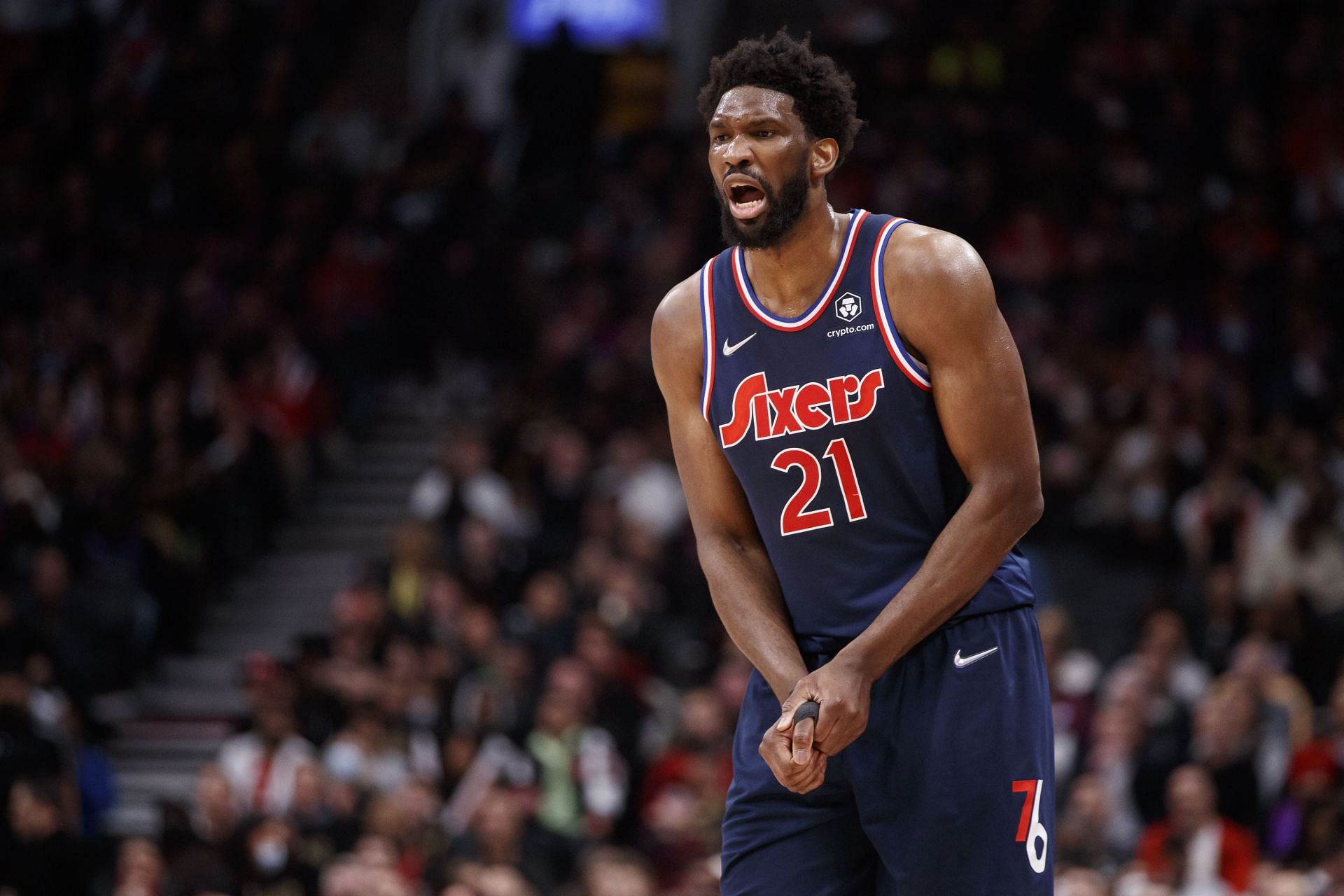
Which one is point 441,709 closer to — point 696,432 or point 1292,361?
point 1292,361

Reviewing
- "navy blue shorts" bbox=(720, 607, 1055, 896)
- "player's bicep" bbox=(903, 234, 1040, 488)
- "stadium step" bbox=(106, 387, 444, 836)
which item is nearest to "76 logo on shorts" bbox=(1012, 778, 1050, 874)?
"navy blue shorts" bbox=(720, 607, 1055, 896)

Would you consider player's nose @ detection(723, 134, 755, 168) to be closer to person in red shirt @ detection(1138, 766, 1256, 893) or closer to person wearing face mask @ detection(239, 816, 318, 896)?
person in red shirt @ detection(1138, 766, 1256, 893)

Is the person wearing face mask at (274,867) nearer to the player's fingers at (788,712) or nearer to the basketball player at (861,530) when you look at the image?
the basketball player at (861,530)

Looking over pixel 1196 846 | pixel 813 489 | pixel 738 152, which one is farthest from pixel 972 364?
pixel 1196 846

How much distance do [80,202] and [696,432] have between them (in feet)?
45.4

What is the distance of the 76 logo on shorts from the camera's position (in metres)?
3.48

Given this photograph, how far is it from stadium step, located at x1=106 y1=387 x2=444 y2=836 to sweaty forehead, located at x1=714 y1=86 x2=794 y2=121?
9.43 metres

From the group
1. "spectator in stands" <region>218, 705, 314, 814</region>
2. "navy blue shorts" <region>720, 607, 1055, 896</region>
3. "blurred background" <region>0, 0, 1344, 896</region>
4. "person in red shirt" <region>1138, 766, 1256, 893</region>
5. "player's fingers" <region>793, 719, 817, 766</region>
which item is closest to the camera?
"player's fingers" <region>793, 719, 817, 766</region>

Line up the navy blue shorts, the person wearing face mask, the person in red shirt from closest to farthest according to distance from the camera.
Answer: the navy blue shorts < the person in red shirt < the person wearing face mask

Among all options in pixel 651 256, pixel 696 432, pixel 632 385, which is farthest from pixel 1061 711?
pixel 696 432

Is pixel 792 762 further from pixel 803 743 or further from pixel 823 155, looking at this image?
pixel 823 155

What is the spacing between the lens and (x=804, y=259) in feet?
12.1

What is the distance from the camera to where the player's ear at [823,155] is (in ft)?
12.1

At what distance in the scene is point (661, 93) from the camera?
19.2 meters
